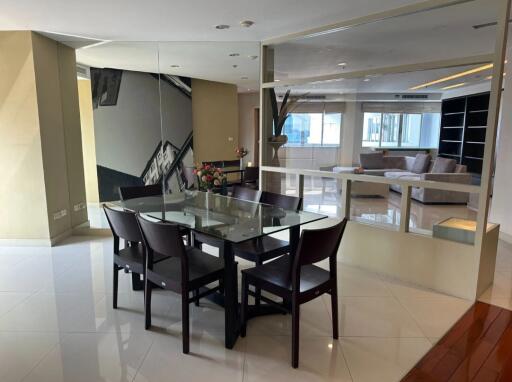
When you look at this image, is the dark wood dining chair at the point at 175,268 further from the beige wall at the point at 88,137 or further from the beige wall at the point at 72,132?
the beige wall at the point at 88,137

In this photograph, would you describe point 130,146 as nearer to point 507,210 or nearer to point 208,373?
point 208,373

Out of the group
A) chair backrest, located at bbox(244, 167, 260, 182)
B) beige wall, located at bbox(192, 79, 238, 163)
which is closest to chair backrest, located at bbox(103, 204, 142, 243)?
chair backrest, located at bbox(244, 167, 260, 182)

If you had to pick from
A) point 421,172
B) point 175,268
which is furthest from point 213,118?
point 175,268

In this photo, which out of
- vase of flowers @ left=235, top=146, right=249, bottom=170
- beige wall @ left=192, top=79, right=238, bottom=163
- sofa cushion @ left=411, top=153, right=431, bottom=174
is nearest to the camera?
sofa cushion @ left=411, top=153, right=431, bottom=174

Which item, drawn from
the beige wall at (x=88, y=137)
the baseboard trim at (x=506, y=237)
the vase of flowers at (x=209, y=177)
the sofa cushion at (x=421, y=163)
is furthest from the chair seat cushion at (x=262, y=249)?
the beige wall at (x=88, y=137)

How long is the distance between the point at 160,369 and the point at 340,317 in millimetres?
1376

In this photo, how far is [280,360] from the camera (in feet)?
7.10

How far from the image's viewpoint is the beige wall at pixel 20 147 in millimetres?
3893

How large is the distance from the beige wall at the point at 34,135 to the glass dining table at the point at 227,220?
1408mm

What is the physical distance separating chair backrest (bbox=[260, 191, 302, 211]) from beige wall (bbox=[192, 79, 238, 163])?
8.06ft

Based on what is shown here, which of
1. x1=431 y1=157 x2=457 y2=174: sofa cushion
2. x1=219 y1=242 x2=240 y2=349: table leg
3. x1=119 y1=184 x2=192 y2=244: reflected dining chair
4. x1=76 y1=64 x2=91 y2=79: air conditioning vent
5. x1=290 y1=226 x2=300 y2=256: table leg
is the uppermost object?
x1=76 y1=64 x2=91 y2=79: air conditioning vent

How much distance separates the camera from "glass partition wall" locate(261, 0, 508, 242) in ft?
9.87

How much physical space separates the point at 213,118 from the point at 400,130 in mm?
3101

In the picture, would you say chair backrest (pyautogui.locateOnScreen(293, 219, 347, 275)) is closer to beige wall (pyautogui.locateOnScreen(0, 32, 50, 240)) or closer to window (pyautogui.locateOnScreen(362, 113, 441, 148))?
window (pyautogui.locateOnScreen(362, 113, 441, 148))
